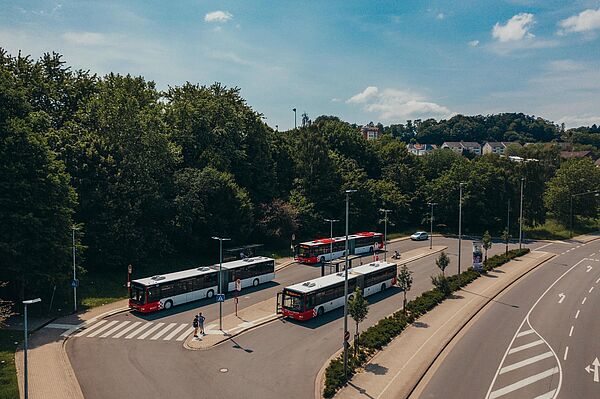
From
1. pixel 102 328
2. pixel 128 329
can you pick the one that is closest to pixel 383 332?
pixel 128 329

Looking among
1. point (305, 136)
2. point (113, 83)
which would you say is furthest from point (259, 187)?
point (113, 83)

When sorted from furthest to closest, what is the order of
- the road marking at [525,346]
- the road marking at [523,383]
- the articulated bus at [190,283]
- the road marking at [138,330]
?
1. the articulated bus at [190,283]
2. the road marking at [138,330]
3. the road marking at [525,346]
4. the road marking at [523,383]

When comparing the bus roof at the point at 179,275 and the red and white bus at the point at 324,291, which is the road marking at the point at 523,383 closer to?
the red and white bus at the point at 324,291

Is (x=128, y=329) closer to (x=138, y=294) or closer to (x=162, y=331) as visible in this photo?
(x=162, y=331)

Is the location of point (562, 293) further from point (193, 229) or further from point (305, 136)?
point (305, 136)

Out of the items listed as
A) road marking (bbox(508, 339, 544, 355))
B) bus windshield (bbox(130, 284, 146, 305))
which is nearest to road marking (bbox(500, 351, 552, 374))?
road marking (bbox(508, 339, 544, 355))

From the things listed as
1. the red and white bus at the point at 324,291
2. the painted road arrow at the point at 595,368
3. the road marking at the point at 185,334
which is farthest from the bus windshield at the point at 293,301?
the painted road arrow at the point at 595,368
